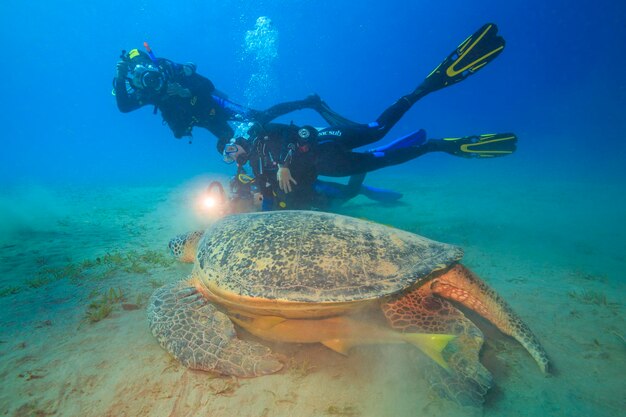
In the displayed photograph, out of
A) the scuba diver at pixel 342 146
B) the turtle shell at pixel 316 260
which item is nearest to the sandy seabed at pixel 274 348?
the turtle shell at pixel 316 260

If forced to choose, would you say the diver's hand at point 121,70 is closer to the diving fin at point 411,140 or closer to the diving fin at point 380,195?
the diving fin at point 411,140

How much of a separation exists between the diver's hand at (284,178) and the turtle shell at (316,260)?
2.54 meters

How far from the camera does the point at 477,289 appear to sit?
113 inches

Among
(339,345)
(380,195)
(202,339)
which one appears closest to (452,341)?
(339,345)

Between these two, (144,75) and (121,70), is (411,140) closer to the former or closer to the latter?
(144,75)

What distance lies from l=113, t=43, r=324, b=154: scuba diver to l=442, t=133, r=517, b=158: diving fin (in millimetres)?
5908

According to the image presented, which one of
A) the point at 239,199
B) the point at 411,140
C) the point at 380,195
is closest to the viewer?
the point at 239,199

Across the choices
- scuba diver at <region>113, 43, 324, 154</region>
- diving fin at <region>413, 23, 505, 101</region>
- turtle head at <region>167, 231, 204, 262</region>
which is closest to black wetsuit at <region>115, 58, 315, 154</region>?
scuba diver at <region>113, 43, 324, 154</region>

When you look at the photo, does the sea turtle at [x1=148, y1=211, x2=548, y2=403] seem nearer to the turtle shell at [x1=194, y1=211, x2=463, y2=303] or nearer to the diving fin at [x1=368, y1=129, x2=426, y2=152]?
the turtle shell at [x1=194, y1=211, x2=463, y2=303]

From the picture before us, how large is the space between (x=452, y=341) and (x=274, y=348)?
6.07ft

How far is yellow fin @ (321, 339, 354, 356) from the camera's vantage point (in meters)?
2.61

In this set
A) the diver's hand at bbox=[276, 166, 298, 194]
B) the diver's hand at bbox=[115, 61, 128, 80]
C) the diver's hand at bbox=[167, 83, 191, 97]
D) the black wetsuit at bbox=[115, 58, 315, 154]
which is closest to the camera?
the diver's hand at bbox=[276, 166, 298, 194]

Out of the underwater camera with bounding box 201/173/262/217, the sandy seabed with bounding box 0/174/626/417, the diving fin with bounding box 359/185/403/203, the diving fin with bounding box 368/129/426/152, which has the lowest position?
the sandy seabed with bounding box 0/174/626/417

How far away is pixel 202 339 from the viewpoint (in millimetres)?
2594
